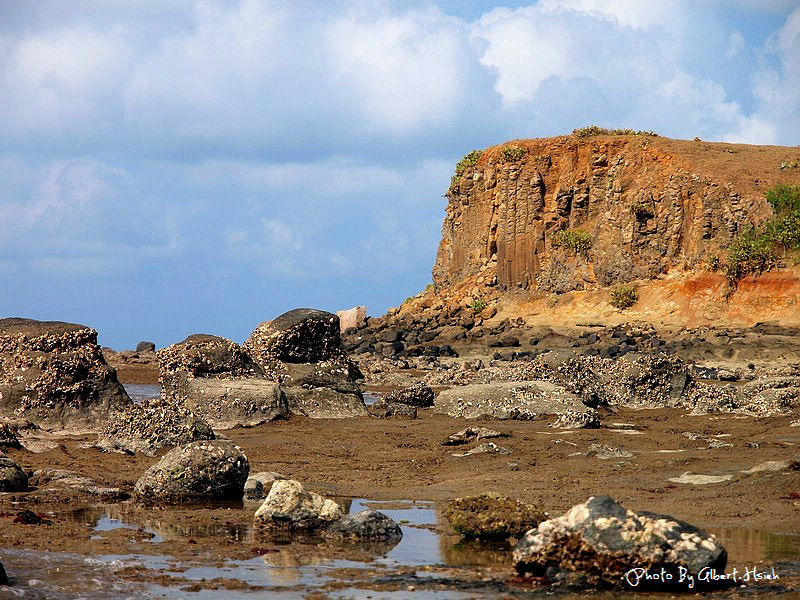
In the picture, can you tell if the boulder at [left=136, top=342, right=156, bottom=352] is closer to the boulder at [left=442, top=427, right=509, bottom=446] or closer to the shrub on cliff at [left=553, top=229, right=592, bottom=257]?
the shrub on cliff at [left=553, top=229, right=592, bottom=257]

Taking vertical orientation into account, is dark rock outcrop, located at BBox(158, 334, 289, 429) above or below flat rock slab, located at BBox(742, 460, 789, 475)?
above

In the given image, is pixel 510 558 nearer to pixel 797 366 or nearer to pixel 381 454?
pixel 381 454

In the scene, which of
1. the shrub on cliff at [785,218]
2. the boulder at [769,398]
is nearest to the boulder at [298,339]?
the boulder at [769,398]

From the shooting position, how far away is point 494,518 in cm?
959

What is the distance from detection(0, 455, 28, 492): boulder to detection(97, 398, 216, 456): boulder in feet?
10.6

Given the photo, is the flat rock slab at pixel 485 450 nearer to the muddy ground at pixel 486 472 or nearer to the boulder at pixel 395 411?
the muddy ground at pixel 486 472

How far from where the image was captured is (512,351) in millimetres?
47562

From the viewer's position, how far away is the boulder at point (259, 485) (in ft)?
38.9

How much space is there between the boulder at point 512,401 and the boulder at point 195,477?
28.8 ft

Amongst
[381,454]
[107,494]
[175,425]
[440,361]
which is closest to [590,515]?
[107,494]

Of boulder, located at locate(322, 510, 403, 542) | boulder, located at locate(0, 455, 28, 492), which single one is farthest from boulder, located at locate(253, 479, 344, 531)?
boulder, located at locate(0, 455, 28, 492)

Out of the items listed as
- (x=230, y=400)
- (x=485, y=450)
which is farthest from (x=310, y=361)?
(x=485, y=450)

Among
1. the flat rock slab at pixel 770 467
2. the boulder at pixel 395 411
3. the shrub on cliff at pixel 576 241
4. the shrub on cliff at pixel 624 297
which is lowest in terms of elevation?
the flat rock slab at pixel 770 467

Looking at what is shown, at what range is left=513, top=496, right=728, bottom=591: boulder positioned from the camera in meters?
7.57
